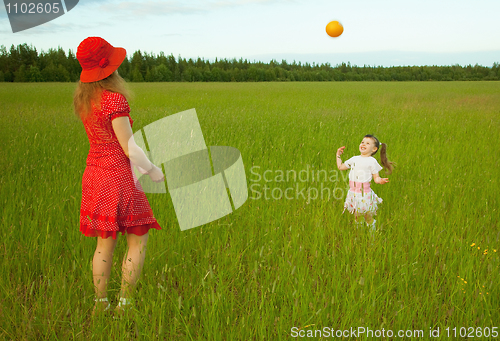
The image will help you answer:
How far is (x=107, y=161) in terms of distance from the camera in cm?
209

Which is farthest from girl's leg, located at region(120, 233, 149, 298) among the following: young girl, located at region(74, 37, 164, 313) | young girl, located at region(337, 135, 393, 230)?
young girl, located at region(337, 135, 393, 230)

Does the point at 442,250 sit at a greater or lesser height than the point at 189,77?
lesser

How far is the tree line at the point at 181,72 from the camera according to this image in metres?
58.8

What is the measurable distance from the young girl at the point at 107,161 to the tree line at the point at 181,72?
203 ft

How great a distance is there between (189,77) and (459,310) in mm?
70082

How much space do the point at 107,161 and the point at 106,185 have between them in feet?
0.48

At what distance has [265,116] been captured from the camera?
9945 millimetres

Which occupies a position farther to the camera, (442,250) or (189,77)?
(189,77)

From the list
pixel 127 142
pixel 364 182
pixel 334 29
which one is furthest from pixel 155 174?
pixel 334 29

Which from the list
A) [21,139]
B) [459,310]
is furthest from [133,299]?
[21,139]

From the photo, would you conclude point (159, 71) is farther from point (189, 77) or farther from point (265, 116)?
point (265, 116)

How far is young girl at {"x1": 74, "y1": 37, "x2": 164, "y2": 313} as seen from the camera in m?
2.01

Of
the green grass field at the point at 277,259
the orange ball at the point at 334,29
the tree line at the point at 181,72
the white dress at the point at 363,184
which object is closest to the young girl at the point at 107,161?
the green grass field at the point at 277,259

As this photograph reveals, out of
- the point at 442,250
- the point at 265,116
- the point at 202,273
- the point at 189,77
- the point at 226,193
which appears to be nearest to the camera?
the point at 202,273
